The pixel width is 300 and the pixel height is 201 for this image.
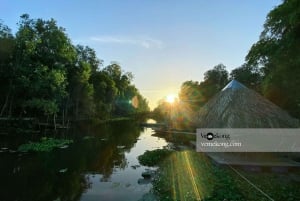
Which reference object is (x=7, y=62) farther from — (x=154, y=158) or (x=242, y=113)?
(x=242, y=113)

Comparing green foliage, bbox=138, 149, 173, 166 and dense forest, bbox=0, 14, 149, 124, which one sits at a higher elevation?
dense forest, bbox=0, 14, 149, 124

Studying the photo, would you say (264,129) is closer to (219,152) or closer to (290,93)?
(219,152)

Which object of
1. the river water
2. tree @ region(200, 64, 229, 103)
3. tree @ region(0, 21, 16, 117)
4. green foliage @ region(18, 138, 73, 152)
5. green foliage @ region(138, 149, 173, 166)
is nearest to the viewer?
the river water

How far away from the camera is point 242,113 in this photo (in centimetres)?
1449

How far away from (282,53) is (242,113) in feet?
23.2

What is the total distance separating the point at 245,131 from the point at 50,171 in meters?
11.2

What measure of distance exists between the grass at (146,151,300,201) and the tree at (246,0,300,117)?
9.77m

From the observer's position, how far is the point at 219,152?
15789 mm

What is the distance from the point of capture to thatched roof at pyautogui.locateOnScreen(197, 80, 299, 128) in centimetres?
1410

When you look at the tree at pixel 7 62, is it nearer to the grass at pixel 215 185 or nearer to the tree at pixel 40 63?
the tree at pixel 40 63

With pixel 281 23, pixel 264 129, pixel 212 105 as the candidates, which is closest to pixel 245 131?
pixel 264 129

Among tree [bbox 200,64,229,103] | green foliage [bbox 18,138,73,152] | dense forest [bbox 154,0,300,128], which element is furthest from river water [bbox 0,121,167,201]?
tree [bbox 200,64,229,103]

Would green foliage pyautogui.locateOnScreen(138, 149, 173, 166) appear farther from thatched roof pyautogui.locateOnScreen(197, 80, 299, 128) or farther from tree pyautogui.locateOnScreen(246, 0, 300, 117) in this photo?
tree pyautogui.locateOnScreen(246, 0, 300, 117)

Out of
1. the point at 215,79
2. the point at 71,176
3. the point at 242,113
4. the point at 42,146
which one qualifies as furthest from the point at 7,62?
the point at 215,79
